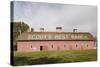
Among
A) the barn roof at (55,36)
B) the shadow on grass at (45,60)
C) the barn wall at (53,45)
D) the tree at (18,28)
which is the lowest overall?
the shadow on grass at (45,60)

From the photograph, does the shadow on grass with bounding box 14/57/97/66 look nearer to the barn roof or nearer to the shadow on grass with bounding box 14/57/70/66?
the shadow on grass with bounding box 14/57/70/66

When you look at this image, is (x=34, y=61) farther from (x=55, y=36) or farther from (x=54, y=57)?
(x=55, y=36)

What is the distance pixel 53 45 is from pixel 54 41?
44 mm

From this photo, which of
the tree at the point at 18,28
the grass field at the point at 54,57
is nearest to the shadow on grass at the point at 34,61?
the grass field at the point at 54,57

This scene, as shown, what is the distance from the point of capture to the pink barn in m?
2.03

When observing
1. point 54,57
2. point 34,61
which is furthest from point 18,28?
point 54,57

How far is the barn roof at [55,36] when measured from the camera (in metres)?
2.03

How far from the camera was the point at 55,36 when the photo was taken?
2137 millimetres

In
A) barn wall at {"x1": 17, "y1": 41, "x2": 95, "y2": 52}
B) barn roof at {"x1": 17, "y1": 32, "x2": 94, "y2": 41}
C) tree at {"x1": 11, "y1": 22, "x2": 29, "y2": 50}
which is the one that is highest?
tree at {"x1": 11, "y1": 22, "x2": 29, "y2": 50}

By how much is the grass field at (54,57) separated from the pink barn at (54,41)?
0.14 ft

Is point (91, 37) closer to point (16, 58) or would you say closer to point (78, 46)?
point (78, 46)

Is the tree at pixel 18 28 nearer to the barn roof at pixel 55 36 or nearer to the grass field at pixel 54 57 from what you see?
the barn roof at pixel 55 36

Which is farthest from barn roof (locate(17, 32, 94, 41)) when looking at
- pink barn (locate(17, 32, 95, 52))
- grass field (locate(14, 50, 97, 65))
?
grass field (locate(14, 50, 97, 65))
